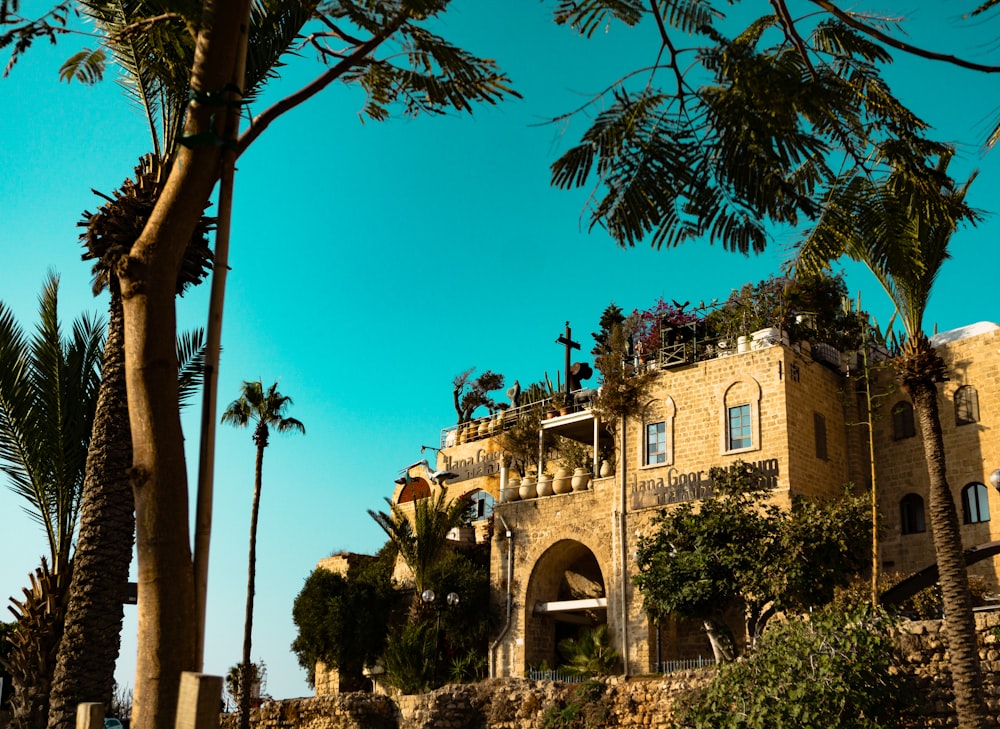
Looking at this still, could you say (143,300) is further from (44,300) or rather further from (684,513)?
(684,513)

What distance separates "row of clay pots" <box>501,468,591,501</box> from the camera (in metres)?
27.0

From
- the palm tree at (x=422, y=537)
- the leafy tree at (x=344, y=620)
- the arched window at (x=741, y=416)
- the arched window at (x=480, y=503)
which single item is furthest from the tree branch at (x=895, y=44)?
the arched window at (x=480, y=503)

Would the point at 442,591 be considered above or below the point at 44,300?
below

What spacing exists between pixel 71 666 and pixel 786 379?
18.3m

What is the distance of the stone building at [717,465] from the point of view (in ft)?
76.8

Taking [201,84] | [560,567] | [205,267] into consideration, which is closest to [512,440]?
[560,567]

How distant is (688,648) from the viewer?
79.9 feet

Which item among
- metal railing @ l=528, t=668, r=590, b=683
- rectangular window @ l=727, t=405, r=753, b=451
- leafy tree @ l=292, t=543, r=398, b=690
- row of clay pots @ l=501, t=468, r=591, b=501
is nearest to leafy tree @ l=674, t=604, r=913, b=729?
metal railing @ l=528, t=668, r=590, b=683

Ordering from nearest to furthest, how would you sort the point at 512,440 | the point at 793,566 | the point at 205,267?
the point at 205,267 → the point at 793,566 → the point at 512,440

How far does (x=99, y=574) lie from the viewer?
30.0ft

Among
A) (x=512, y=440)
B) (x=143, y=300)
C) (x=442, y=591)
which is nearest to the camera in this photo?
(x=143, y=300)

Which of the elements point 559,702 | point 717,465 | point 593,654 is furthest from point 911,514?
point 559,702

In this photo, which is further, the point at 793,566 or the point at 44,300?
the point at 793,566

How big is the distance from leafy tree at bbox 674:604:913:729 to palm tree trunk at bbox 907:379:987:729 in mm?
702
